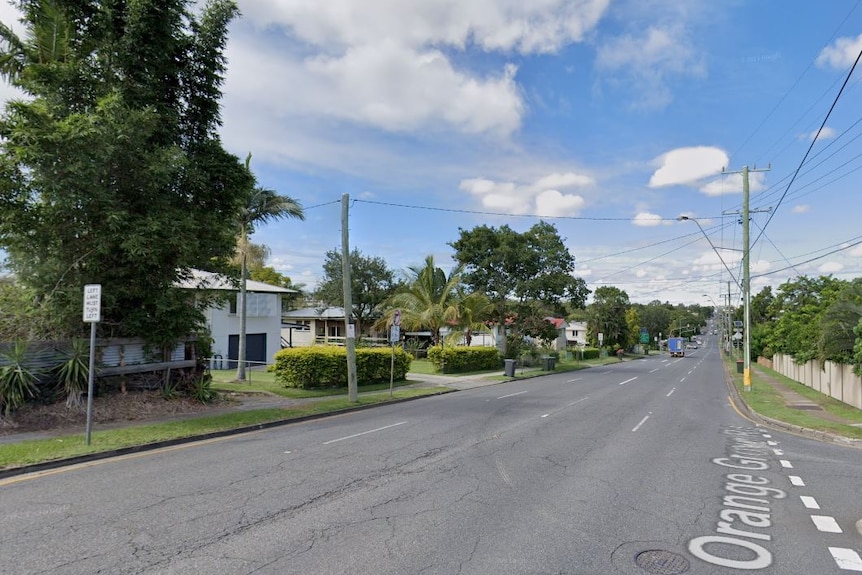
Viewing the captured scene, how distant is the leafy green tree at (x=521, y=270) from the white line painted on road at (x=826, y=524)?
3343cm

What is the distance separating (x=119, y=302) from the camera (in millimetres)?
14211

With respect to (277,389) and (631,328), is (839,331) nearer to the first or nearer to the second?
(277,389)

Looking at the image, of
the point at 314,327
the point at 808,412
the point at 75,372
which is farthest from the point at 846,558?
the point at 314,327

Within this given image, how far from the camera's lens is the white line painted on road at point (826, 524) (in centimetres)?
571

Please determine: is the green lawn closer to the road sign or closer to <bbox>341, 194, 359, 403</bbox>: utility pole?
<bbox>341, 194, 359, 403</bbox>: utility pole

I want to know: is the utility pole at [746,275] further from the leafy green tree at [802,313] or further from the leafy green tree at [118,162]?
the leafy green tree at [118,162]

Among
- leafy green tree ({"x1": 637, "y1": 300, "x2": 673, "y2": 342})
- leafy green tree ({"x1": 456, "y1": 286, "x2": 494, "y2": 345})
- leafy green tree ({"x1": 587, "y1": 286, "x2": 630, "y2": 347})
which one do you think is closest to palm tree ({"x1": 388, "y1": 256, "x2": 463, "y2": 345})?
leafy green tree ({"x1": 456, "y1": 286, "x2": 494, "y2": 345})

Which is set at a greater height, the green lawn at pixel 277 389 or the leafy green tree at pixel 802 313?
the leafy green tree at pixel 802 313

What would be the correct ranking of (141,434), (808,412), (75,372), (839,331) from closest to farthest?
(141,434) < (75,372) < (808,412) < (839,331)

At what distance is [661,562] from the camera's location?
190 inches

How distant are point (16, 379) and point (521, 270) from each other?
108 feet

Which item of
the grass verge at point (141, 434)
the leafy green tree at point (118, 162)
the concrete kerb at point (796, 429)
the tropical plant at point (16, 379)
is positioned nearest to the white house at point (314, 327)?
the grass verge at point (141, 434)

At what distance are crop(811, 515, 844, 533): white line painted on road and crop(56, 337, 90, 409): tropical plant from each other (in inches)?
528

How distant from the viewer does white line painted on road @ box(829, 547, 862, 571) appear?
4.74 metres
